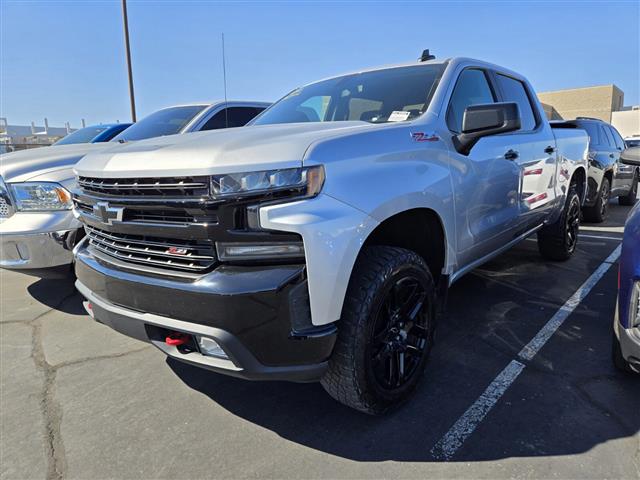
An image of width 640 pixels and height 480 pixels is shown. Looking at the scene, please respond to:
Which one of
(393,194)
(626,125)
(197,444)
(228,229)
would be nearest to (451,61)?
(393,194)

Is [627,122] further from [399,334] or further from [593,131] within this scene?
[399,334]

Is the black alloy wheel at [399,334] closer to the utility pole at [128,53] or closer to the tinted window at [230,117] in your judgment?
the tinted window at [230,117]

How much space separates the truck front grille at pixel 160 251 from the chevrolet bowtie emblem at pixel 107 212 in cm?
9

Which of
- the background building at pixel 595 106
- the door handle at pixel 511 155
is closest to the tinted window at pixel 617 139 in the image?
the door handle at pixel 511 155

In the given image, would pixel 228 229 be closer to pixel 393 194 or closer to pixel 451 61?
pixel 393 194

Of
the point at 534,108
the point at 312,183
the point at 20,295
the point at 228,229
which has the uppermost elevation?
the point at 534,108

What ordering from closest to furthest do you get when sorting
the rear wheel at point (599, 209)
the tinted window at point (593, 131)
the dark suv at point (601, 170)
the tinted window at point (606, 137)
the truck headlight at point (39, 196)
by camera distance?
the truck headlight at point (39, 196), the dark suv at point (601, 170), the rear wheel at point (599, 209), the tinted window at point (593, 131), the tinted window at point (606, 137)

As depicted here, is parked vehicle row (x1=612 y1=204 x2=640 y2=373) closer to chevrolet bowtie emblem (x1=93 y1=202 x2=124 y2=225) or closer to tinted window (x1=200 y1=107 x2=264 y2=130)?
chevrolet bowtie emblem (x1=93 y1=202 x2=124 y2=225)

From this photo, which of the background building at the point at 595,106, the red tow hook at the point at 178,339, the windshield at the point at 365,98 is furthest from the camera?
the background building at the point at 595,106

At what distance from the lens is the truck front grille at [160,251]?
6.02 ft

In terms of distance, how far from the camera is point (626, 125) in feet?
188

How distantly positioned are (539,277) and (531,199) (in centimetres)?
111

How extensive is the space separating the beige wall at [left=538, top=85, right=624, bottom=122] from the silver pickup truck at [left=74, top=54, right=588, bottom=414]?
63.3 m

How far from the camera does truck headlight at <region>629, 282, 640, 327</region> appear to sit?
2146 millimetres
